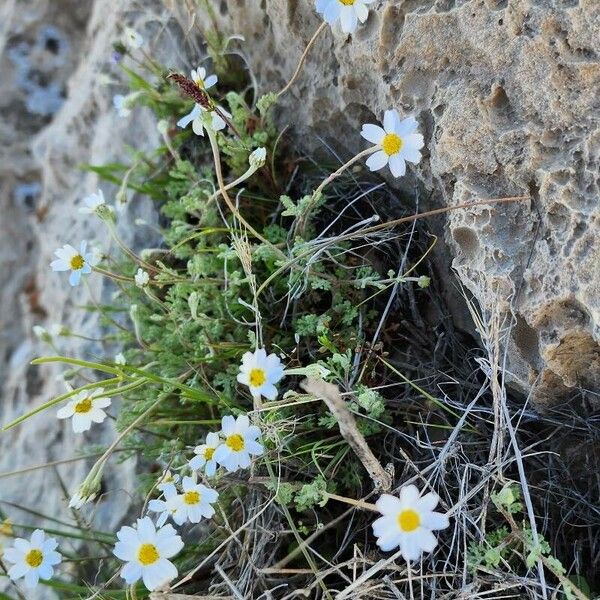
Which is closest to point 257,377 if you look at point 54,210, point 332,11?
point 332,11

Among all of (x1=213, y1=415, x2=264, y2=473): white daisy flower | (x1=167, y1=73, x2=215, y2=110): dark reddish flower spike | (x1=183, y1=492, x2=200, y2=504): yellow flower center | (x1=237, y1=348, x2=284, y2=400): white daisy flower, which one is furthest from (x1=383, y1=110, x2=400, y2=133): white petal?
(x1=183, y1=492, x2=200, y2=504): yellow flower center

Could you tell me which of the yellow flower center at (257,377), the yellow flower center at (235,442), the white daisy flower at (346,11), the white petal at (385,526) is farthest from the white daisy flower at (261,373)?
the white daisy flower at (346,11)

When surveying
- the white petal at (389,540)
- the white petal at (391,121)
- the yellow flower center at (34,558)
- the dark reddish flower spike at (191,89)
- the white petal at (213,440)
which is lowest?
the white petal at (389,540)

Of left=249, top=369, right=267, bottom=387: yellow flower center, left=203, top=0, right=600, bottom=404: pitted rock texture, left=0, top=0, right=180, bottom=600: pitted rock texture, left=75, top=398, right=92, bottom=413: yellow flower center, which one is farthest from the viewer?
left=0, top=0, right=180, bottom=600: pitted rock texture

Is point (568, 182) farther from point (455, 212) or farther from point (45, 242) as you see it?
point (45, 242)

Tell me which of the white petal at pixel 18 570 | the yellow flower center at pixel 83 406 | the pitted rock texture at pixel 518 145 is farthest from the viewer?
the yellow flower center at pixel 83 406

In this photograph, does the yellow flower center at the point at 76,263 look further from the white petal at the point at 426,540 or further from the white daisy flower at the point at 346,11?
the white petal at the point at 426,540

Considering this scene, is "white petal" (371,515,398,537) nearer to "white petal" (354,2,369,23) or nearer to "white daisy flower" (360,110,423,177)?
"white daisy flower" (360,110,423,177)
